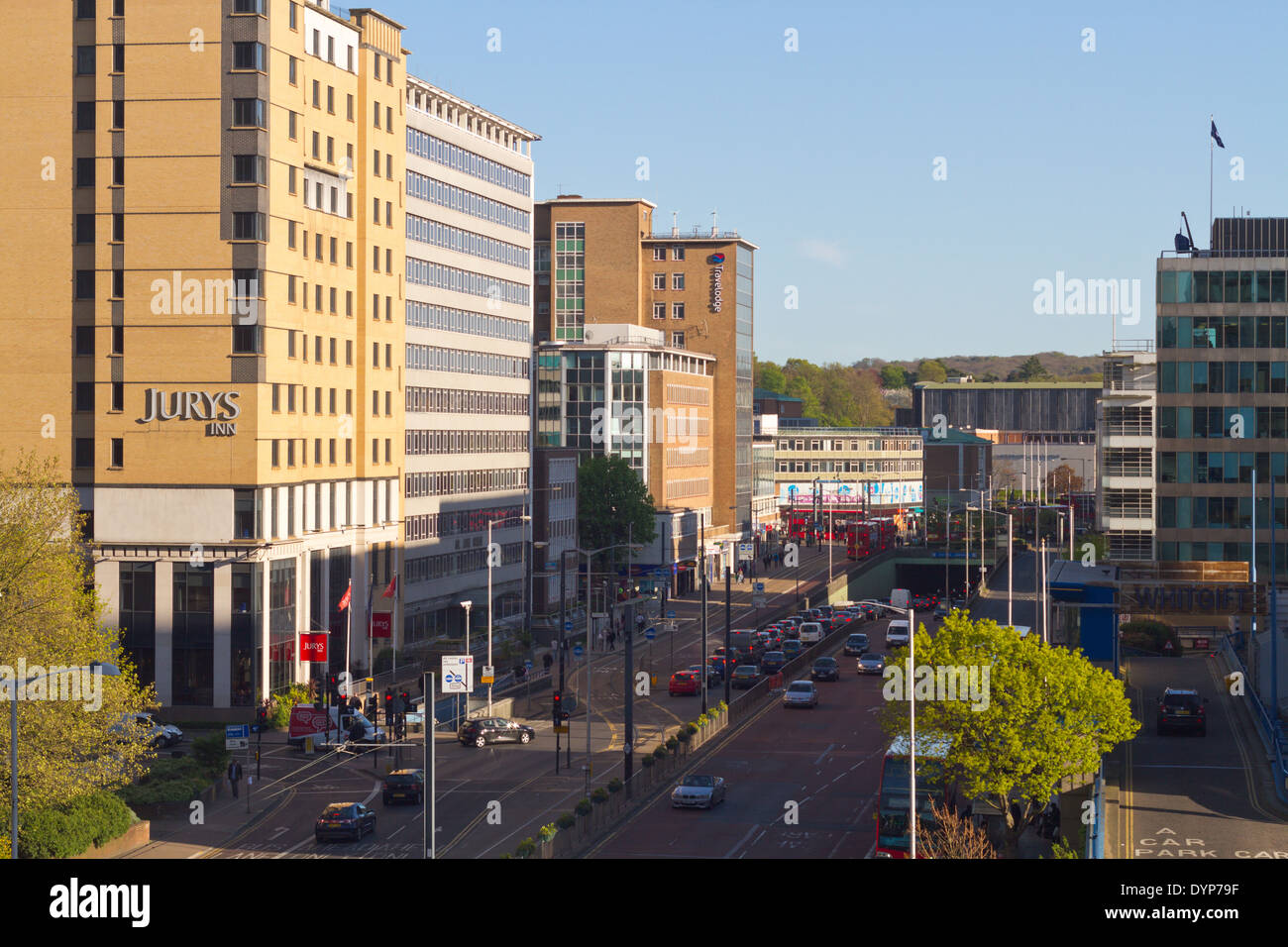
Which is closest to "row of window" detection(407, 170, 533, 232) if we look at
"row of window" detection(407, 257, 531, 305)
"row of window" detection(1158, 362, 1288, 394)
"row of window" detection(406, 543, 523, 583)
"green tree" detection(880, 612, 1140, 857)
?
"row of window" detection(407, 257, 531, 305)

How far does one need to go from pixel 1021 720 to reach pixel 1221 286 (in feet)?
198

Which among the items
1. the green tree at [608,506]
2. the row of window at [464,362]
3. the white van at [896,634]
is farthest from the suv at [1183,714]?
the green tree at [608,506]

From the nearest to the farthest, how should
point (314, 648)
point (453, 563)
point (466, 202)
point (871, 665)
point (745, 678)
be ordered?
point (314, 648)
point (745, 678)
point (871, 665)
point (453, 563)
point (466, 202)

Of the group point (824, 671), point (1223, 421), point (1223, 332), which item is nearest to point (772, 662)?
point (824, 671)

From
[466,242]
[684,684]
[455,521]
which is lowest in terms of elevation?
[684,684]

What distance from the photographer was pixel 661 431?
14938 cm

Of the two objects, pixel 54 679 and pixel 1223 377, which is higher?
pixel 1223 377

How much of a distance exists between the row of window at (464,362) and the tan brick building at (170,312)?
2156cm

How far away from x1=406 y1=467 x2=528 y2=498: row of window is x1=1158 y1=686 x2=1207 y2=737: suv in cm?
5339

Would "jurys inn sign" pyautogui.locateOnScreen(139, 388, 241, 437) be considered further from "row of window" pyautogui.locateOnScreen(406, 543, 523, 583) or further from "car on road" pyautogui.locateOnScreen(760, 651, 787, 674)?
"car on road" pyautogui.locateOnScreen(760, 651, 787, 674)

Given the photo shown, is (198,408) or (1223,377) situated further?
(1223,377)

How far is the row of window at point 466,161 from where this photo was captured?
102 m

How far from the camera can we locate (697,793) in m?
54.4

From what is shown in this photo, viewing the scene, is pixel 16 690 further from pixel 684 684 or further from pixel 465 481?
pixel 465 481
